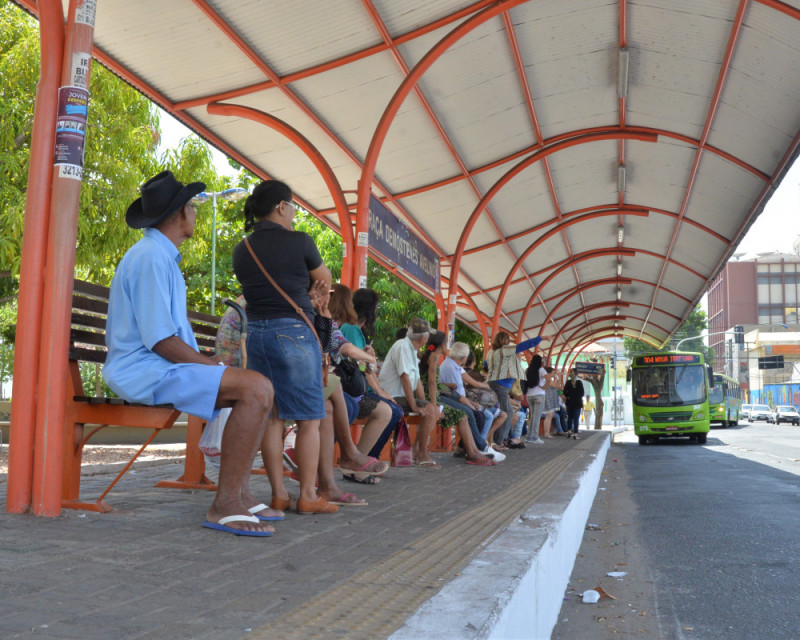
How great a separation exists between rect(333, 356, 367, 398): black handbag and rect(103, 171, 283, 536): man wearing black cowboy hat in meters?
2.23

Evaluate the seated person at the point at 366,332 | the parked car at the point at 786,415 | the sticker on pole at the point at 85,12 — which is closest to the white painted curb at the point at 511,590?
the seated person at the point at 366,332

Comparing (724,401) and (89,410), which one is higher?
(724,401)

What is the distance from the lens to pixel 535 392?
16.6 metres

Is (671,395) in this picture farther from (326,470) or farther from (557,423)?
(326,470)

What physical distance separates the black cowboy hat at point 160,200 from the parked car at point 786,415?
61384mm

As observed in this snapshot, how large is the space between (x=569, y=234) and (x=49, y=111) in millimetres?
18520

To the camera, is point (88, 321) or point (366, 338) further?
point (366, 338)

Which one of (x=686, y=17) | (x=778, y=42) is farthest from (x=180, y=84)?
(x=778, y=42)

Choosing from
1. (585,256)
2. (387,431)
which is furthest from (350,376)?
(585,256)

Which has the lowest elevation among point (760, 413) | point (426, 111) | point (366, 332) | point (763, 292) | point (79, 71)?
point (760, 413)

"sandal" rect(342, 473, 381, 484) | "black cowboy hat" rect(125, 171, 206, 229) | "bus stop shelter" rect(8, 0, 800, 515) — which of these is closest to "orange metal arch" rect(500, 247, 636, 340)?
"bus stop shelter" rect(8, 0, 800, 515)

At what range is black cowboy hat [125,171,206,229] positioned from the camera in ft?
13.9

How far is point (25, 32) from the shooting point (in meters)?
14.8

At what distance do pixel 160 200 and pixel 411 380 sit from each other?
4.76m
